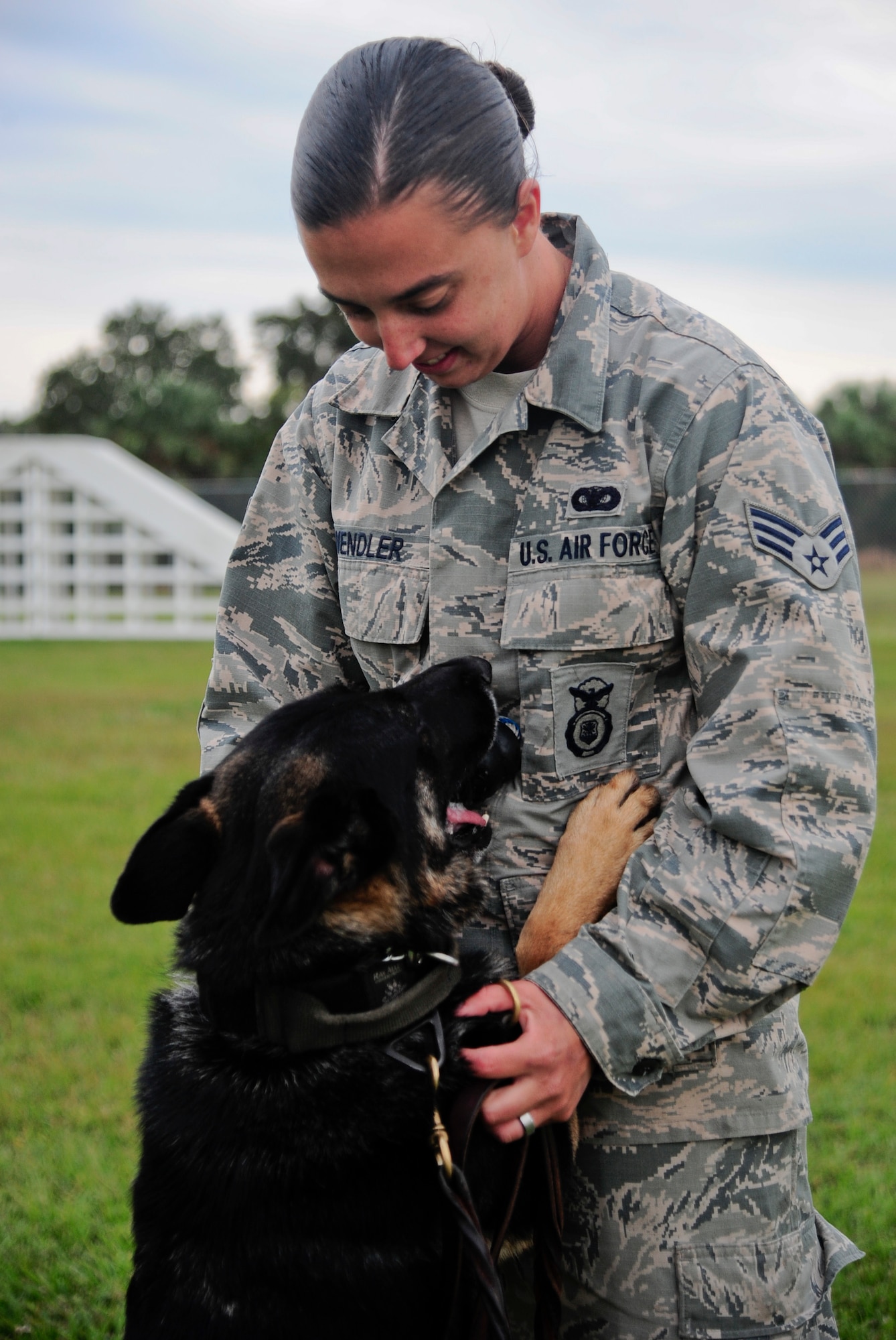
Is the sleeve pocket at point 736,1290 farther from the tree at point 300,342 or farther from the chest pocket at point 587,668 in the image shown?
the tree at point 300,342

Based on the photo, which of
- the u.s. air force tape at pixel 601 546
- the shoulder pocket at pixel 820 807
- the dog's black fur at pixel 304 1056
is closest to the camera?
the shoulder pocket at pixel 820 807

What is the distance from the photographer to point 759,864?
1.99m

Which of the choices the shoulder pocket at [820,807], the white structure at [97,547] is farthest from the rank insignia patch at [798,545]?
the white structure at [97,547]

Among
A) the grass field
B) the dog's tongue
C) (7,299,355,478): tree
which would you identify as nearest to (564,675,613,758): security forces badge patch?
the dog's tongue

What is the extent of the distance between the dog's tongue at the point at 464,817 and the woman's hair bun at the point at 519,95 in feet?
4.49

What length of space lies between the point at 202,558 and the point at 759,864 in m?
19.0

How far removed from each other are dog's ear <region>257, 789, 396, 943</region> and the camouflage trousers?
0.72 metres

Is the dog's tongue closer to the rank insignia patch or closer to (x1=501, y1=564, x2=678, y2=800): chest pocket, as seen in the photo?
(x1=501, y1=564, x2=678, y2=800): chest pocket

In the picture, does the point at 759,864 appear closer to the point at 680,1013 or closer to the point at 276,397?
the point at 680,1013

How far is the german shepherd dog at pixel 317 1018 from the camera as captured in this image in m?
2.10

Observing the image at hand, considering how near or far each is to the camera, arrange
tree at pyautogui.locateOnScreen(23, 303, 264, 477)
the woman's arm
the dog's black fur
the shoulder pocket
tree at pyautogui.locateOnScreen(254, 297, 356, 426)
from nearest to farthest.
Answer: the shoulder pocket → the dog's black fur → the woman's arm → tree at pyautogui.locateOnScreen(23, 303, 264, 477) → tree at pyautogui.locateOnScreen(254, 297, 356, 426)

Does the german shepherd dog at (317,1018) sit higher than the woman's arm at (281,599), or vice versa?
the woman's arm at (281,599)

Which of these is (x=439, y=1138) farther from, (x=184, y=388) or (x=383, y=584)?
(x=184, y=388)

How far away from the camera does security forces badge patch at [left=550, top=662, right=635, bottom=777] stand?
227cm
